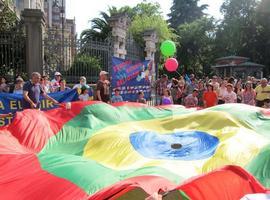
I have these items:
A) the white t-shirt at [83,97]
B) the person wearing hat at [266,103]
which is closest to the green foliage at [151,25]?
the person wearing hat at [266,103]

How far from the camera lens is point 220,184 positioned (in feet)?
10.9

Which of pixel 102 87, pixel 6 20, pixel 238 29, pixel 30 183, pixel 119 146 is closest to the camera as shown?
pixel 30 183

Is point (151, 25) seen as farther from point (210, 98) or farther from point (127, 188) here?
point (127, 188)

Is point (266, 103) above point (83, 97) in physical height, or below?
below

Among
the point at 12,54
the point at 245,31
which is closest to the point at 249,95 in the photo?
the point at 12,54

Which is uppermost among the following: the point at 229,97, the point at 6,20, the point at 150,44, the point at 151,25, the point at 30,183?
the point at 151,25

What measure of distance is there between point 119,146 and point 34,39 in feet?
29.2

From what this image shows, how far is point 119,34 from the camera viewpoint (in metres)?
17.5

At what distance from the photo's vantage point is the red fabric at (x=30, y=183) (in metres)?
4.02

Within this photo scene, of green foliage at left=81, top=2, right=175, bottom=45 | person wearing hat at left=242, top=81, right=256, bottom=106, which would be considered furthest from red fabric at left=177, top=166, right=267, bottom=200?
green foliage at left=81, top=2, right=175, bottom=45

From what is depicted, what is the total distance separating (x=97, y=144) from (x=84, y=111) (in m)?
1.41

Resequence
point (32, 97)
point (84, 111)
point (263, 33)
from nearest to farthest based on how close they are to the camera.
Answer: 1. point (84, 111)
2. point (32, 97)
3. point (263, 33)

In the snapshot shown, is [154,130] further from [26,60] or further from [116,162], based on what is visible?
[26,60]

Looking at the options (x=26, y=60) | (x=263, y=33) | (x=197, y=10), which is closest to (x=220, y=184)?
(x=26, y=60)
